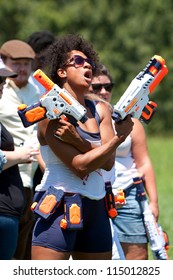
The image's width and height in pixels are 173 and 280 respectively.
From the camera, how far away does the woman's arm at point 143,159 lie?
7020 mm

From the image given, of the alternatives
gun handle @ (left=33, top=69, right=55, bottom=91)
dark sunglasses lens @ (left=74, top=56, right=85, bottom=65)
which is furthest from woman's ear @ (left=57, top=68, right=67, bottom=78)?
gun handle @ (left=33, top=69, right=55, bottom=91)

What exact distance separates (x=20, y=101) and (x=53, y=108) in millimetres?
2335

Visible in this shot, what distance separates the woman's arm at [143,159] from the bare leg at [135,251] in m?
0.31

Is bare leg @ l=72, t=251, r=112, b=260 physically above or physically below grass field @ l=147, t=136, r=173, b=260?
below

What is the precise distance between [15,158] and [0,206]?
0.42 meters

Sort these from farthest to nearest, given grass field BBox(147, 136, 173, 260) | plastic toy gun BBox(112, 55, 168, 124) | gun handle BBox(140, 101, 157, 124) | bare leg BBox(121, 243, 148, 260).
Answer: grass field BBox(147, 136, 173, 260) → bare leg BBox(121, 243, 148, 260) → gun handle BBox(140, 101, 157, 124) → plastic toy gun BBox(112, 55, 168, 124)

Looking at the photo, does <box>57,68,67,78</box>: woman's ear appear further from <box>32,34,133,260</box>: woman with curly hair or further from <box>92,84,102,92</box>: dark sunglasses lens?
<box>92,84,102,92</box>: dark sunglasses lens

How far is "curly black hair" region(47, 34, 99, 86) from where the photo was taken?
18.2ft

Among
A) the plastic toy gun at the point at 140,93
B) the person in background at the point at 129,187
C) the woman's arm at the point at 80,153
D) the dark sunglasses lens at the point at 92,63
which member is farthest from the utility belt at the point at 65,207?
the person in background at the point at 129,187

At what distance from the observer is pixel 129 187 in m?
7.03

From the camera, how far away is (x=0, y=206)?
5594 mm

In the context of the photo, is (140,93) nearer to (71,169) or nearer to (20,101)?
(71,169)

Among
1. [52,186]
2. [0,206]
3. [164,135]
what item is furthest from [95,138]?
[164,135]

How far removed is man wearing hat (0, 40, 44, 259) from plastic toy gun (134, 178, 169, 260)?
1.03m
